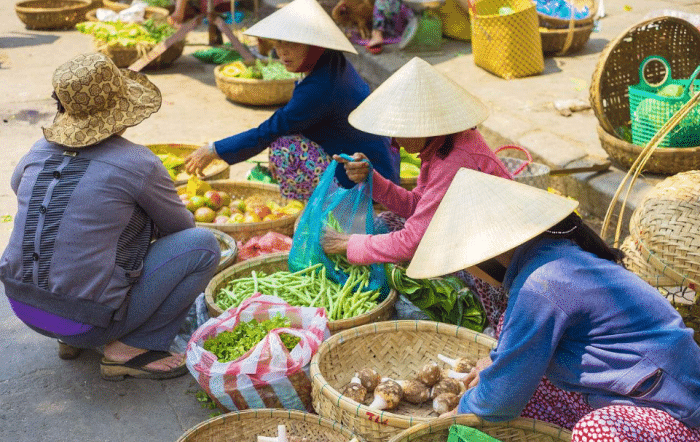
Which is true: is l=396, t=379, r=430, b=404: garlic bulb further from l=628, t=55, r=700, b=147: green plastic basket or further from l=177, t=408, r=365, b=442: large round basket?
l=628, t=55, r=700, b=147: green plastic basket

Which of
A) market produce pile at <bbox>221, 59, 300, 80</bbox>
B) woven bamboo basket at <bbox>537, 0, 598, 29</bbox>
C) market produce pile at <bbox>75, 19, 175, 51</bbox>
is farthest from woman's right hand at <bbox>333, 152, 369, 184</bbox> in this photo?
market produce pile at <bbox>75, 19, 175, 51</bbox>

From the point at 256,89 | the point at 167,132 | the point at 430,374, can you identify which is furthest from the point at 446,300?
the point at 256,89

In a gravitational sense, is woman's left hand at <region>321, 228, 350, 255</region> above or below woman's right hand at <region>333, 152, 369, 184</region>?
below

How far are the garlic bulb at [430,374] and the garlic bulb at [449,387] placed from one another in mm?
49

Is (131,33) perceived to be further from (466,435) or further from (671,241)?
(466,435)

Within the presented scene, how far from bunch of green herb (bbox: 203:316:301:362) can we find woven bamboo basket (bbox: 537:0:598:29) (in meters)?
4.73

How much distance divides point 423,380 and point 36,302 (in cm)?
148

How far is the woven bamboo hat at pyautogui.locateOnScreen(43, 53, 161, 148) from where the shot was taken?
290 cm

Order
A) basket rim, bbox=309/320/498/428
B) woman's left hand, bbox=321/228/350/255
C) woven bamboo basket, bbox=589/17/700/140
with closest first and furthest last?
1. basket rim, bbox=309/320/498/428
2. woman's left hand, bbox=321/228/350/255
3. woven bamboo basket, bbox=589/17/700/140

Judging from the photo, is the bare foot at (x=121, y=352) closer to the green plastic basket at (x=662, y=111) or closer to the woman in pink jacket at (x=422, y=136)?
the woman in pink jacket at (x=422, y=136)

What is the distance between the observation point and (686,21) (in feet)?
15.3

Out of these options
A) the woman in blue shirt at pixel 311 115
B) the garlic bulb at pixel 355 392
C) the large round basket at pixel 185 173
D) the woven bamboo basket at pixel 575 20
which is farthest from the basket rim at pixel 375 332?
the woven bamboo basket at pixel 575 20

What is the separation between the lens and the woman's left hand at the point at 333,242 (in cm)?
343

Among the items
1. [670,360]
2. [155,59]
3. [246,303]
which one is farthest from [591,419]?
[155,59]
